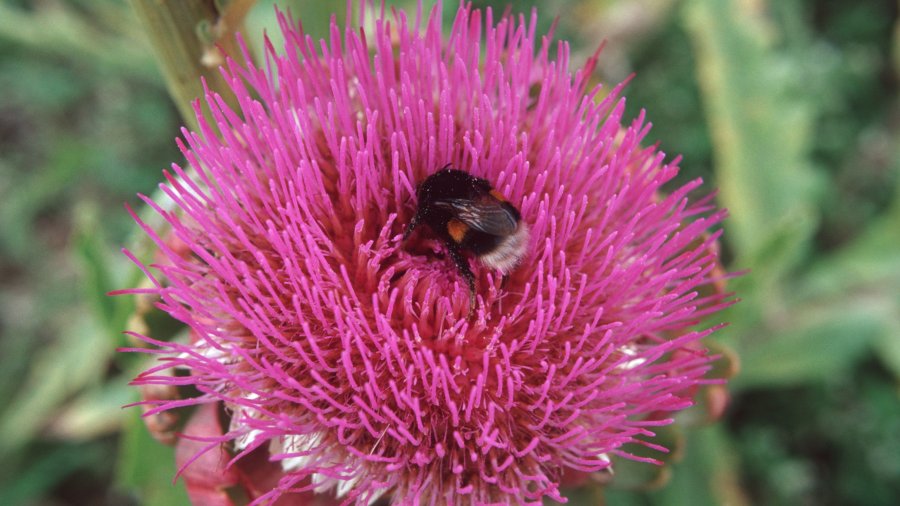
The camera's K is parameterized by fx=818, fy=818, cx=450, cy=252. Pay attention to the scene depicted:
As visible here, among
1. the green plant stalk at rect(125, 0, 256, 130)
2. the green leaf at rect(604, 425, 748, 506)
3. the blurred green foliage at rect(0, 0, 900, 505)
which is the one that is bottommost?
the green leaf at rect(604, 425, 748, 506)

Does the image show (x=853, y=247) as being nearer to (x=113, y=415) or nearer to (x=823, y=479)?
(x=823, y=479)

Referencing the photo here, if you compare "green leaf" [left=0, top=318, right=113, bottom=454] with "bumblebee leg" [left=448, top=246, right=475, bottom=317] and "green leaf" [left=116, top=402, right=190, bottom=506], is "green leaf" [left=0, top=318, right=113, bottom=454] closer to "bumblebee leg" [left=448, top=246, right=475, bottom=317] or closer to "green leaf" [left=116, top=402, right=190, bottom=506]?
"green leaf" [left=116, top=402, right=190, bottom=506]

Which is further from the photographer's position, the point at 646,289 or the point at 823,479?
the point at 823,479

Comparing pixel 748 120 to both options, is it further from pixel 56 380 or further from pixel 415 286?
pixel 56 380

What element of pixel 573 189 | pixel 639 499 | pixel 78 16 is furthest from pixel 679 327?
pixel 78 16

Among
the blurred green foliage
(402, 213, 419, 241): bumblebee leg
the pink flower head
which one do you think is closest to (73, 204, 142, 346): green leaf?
the blurred green foliage

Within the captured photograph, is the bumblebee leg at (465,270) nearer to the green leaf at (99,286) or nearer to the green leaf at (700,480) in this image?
the green leaf at (99,286)
